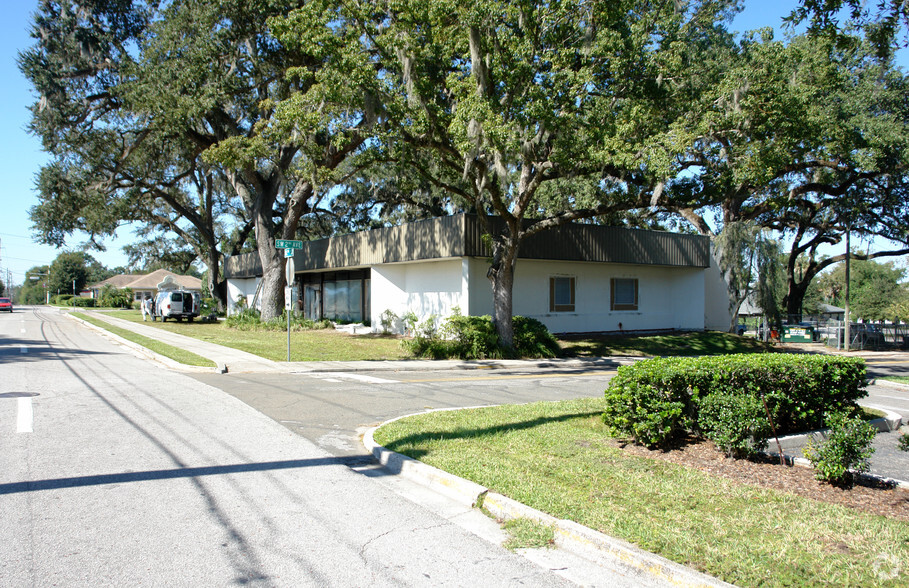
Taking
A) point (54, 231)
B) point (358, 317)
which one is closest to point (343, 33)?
point (358, 317)

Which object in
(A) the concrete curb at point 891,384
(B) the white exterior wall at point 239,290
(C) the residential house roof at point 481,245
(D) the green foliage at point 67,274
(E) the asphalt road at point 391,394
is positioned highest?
(D) the green foliage at point 67,274

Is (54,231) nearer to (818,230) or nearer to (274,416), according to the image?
(274,416)

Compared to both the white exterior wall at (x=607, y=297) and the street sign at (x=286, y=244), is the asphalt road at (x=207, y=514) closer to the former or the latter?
the street sign at (x=286, y=244)

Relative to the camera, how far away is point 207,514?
17.7 feet

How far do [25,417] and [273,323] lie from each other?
21.4 metres

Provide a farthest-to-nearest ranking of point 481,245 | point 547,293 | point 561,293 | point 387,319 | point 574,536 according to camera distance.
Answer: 1. point 387,319
2. point 561,293
3. point 547,293
4. point 481,245
5. point 574,536

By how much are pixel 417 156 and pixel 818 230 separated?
28585 millimetres

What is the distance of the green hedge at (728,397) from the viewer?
23.5 feet

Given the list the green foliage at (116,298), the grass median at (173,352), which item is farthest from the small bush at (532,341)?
the green foliage at (116,298)

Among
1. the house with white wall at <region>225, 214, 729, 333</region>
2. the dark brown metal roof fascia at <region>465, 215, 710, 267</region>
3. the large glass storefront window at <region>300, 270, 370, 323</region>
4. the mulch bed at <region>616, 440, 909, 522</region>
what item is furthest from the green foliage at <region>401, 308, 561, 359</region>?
Answer: the mulch bed at <region>616, 440, 909, 522</region>

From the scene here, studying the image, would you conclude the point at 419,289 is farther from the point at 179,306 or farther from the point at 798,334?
the point at 798,334

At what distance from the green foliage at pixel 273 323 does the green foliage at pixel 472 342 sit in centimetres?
1154

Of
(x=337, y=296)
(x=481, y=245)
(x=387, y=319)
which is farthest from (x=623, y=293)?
(x=337, y=296)

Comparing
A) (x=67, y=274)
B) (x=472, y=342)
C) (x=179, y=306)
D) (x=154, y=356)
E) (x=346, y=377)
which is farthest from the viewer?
(x=67, y=274)
